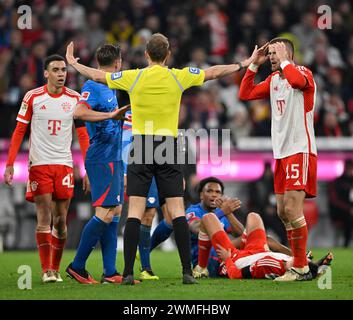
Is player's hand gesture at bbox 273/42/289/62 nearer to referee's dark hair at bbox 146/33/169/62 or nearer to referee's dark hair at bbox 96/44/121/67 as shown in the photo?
referee's dark hair at bbox 146/33/169/62

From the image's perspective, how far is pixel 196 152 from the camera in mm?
15586

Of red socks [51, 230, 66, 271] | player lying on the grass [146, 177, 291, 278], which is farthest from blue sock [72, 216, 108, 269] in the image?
player lying on the grass [146, 177, 291, 278]

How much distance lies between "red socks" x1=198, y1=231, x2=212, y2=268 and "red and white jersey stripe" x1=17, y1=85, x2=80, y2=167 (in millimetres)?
1619

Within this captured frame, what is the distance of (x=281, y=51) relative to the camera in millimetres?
9078

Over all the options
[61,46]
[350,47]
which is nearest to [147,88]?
[61,46]

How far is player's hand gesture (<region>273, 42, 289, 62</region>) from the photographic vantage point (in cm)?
905

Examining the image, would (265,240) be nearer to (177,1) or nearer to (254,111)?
(254,111)

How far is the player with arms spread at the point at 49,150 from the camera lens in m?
9.49

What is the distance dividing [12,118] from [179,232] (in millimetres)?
8603

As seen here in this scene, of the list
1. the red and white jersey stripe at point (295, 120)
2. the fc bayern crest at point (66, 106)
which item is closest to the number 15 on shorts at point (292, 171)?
the red and white jersey stripe at point (295, 120)

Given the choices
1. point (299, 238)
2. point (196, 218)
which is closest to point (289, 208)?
point (299, 238)

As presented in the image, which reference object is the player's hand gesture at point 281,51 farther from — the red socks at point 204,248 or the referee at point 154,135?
the red socks at point 204,248

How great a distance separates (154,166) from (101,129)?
103 centimetres
